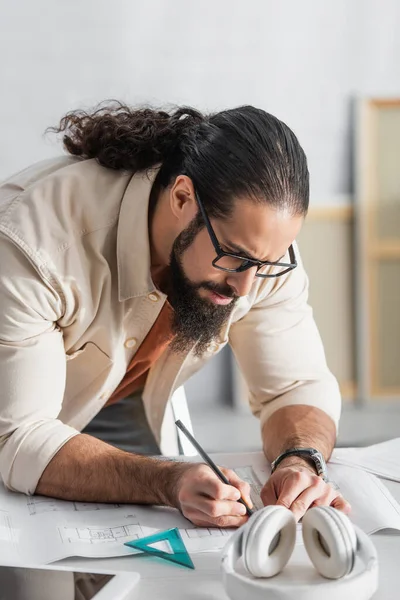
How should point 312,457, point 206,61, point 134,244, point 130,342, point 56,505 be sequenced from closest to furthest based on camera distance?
point 56,505 < point 312,457 < point 134,244 < point 130,342 < point 206,61

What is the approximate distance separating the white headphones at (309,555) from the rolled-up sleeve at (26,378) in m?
0.48

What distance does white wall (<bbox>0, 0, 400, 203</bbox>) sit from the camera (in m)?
3.65

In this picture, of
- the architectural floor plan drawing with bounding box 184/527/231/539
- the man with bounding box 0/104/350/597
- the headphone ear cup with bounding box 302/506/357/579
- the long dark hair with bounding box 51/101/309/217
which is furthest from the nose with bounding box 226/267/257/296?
the headphone ear cup with bounding box 302/506/357/579

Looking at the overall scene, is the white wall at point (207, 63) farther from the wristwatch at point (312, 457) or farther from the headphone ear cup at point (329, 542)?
the headphone ear cup at point (329, 542)

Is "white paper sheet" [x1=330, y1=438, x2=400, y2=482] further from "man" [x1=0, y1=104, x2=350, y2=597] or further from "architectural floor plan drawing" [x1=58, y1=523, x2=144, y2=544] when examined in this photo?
"architectural floor plan drawing" [x1=58, y1=523, x2=144, y2=544]

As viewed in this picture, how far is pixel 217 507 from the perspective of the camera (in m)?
1.30

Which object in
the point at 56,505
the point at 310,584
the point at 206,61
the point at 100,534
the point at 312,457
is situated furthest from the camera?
the point at 206,61

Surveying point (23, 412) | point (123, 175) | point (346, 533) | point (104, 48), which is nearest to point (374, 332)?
point (104, 48)

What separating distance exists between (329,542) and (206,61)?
9.91 ft

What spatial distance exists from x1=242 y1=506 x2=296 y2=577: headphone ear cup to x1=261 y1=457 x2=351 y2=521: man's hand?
24 centimetres

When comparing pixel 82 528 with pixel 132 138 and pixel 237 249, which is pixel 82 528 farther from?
pixel 132 138

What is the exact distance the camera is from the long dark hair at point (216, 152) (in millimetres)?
1533

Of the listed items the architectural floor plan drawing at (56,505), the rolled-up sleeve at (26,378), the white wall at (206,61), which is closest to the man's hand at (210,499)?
the architectural floor plan drawing at (56,505)

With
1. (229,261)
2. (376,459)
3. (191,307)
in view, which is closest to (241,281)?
(229,261)
